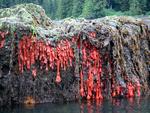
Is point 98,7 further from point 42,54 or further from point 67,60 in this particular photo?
point 42,54

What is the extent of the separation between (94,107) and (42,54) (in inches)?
155

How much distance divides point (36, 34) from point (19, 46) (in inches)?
41.2

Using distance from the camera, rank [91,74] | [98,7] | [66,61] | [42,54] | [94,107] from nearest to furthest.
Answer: [94,107], [42,54], [66,61], [91,74], [98,7]

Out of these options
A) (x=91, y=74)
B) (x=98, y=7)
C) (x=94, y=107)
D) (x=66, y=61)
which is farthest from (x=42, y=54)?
(x=98, y=7)

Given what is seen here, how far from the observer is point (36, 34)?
24.3 metres

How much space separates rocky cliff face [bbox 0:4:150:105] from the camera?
24.0 metres

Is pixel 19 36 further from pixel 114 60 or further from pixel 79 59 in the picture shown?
pixel 114 60

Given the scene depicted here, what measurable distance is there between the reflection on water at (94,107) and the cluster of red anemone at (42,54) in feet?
6.04

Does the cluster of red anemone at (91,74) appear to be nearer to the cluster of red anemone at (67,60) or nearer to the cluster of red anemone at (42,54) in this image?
the cluster of red anemone at (67,60)

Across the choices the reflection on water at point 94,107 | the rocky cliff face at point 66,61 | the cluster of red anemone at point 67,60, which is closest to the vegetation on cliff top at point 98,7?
the rocky cliff face at point 66,61

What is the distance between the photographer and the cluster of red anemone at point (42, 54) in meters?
24.0

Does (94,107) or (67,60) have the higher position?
(67,60)

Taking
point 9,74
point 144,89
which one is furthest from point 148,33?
point 9,74

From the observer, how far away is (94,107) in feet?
73.7
